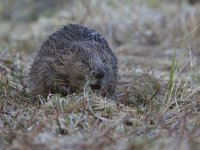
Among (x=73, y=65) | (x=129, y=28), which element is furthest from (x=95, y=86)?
(x=129, y=28)

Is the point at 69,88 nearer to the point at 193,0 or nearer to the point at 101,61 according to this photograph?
the point at 101,61

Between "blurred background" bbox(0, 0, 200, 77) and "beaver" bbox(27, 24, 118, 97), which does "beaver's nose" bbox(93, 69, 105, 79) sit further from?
"blurred background" bbox(0, 0, 200, 77)

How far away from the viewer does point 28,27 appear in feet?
43.4

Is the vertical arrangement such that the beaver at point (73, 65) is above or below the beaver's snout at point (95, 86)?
above

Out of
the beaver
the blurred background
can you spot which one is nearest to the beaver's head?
the beaver

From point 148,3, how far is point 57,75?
363 inches

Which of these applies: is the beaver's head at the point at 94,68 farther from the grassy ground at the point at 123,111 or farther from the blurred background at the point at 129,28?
the blurred background at the point at 129,28

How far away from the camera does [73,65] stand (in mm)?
5234

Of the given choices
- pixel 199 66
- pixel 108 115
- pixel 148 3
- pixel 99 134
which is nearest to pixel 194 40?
pixel 199 66

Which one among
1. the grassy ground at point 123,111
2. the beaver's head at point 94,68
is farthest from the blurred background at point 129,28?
the beaver's head at point 94,68

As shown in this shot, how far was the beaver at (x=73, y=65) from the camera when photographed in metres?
5.04

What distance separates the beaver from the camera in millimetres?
Result: 5035

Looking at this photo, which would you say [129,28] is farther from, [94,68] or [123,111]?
[123,111]

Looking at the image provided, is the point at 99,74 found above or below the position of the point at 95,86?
above
